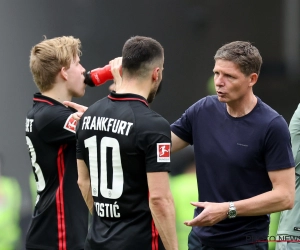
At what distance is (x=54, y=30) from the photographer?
4.42m

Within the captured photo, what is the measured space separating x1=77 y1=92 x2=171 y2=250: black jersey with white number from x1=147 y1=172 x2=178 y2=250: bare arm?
41 mm

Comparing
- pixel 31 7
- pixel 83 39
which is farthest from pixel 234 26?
pixel 31 7

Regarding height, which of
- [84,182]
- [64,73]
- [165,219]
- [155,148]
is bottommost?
[165,219]

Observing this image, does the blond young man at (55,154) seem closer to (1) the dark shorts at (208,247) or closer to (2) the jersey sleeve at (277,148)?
(1) the dark shorts at (208,247)

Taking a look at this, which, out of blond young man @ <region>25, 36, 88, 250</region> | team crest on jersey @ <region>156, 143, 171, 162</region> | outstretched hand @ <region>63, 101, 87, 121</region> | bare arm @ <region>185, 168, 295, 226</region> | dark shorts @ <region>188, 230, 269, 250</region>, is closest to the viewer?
team crest on jersey @ <region>156, 143, 171, 162</region>

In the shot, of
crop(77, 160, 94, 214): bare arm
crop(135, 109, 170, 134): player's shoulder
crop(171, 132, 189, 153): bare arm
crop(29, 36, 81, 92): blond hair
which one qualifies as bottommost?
crop(77, 160, 94, 214): bare arm

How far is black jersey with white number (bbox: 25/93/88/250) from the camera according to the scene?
3074 mm

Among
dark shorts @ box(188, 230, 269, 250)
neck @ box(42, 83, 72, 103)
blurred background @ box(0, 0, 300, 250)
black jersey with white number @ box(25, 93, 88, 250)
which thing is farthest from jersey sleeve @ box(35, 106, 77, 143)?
blurred background @ box(0, 0, 300, 250)

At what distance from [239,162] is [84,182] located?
0.65 metres

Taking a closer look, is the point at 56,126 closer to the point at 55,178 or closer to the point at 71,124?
the point at 71,124

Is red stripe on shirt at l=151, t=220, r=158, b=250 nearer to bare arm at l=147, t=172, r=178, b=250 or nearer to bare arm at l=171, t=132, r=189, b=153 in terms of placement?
bare arm at l=147, t=172, r=178, b=250

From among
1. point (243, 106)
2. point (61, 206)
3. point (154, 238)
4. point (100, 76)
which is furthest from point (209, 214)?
point (100, 76)

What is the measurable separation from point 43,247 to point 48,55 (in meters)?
0.89

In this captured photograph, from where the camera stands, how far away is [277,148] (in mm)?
2658
